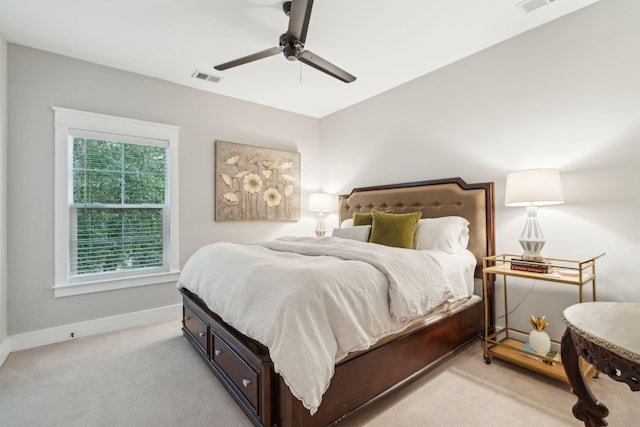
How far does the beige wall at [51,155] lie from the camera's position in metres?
2.66

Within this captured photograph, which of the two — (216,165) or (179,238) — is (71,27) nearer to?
(216,165)

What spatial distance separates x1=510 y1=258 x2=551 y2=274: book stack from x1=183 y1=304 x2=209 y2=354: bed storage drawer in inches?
94.2

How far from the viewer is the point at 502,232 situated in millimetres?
2754

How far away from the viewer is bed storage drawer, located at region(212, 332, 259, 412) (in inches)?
61.7

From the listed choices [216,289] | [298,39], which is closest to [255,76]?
[298,39]

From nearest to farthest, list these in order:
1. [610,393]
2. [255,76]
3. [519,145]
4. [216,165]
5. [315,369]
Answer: [315,369] < [610,393] < [519,145] < [255,76] < [216,165]

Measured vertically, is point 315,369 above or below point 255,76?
below

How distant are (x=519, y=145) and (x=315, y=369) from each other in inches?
102

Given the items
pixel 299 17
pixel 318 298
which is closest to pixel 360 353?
pixel 318 298

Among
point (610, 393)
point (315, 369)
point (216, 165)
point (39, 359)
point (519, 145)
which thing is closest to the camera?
point (315, 369)

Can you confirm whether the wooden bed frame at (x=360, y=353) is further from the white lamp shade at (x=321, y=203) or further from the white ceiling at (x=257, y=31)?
the white lamp shade at (x=321, y=203)

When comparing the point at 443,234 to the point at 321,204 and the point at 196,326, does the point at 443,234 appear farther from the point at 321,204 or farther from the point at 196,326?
the point at 196,326

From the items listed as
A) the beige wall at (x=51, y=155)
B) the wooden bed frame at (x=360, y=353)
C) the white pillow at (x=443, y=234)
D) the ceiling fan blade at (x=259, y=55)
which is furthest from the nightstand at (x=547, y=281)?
the beige wall at (x=51, y=155)

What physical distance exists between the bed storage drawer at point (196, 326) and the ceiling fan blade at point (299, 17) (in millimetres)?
2158
